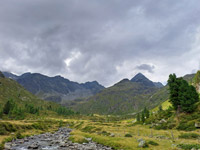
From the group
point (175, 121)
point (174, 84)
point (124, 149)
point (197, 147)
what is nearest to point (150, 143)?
point (124, 149)

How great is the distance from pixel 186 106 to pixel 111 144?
47.5 metres

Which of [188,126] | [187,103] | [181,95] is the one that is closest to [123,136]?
[188,126]

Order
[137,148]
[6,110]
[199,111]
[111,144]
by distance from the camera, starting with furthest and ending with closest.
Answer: [6,110] < [199,111] < [111,144] < [137,148]

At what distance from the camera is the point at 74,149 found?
106 feet

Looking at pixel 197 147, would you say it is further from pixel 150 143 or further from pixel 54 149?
pixel 54 149

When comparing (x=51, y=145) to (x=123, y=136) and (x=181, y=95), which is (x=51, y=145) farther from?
(x=181, y=95)

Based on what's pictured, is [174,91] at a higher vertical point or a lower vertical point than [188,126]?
higher

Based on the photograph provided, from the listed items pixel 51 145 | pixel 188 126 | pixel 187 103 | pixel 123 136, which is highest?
pixel 187 103

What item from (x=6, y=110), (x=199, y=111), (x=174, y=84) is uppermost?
(x=174, y=84)

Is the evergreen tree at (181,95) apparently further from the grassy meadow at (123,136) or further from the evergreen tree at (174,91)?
the grassy meadow at (123,136)

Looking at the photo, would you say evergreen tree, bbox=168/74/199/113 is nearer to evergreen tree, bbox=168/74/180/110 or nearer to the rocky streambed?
evergreen tree, bbox=168/74/180/110

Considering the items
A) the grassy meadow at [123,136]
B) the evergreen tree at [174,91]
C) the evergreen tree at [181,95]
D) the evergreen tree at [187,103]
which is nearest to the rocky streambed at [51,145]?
the grassy meadow at [123,136]

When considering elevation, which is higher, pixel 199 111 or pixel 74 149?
pixel 199 111

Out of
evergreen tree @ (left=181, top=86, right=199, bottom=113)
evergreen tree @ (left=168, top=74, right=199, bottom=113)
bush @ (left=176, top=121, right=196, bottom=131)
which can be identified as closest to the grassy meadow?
bush @ (left=176, top=121, right=196, bottom=131)
